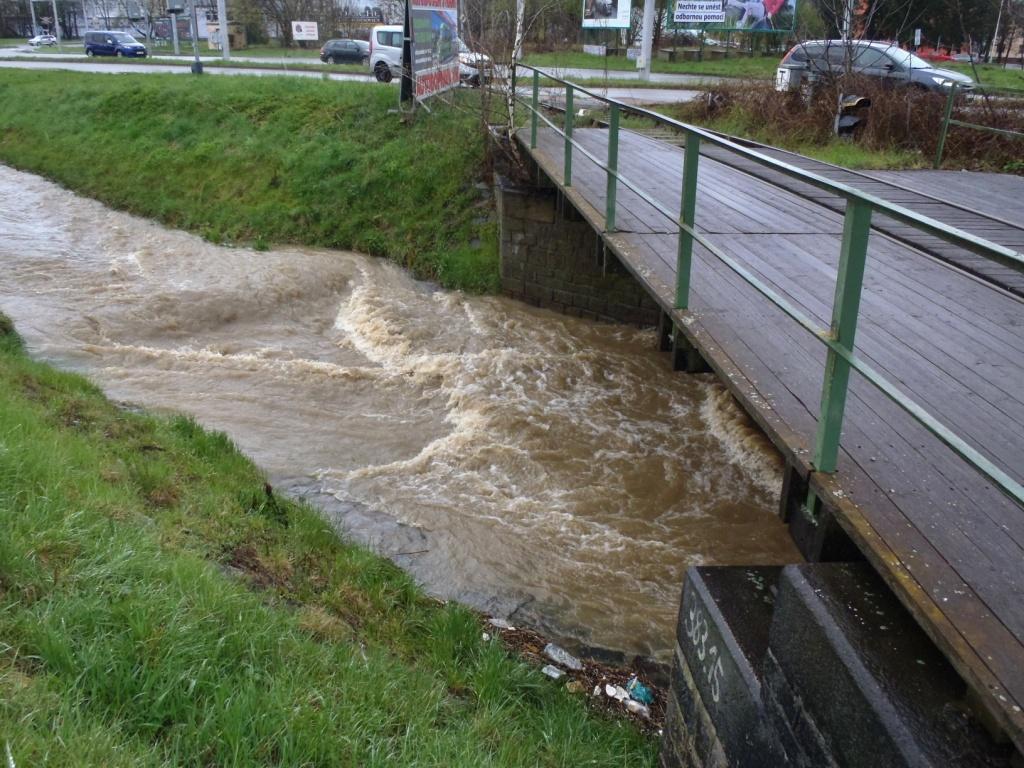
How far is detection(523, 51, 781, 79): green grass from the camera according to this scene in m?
26.9

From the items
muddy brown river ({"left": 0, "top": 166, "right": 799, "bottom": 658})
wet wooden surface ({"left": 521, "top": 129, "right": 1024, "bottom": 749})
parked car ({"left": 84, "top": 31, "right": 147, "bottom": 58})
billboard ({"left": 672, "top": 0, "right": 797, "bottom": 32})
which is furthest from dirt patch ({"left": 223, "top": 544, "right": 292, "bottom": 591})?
parked car ({"left": 84, "top": 31, "right": 147, "bottom": 58})

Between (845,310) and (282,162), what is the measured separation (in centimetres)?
1432

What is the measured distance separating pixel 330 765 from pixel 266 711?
278 millimetres

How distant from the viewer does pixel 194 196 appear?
1614 centimetres

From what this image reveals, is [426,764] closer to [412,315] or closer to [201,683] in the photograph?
[201,683]

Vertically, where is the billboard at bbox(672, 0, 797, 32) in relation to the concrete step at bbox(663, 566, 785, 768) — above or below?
above

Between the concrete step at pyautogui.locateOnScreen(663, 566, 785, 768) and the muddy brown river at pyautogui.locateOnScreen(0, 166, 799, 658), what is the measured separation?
1441 millimetres

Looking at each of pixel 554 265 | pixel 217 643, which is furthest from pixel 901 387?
pixel 554 265

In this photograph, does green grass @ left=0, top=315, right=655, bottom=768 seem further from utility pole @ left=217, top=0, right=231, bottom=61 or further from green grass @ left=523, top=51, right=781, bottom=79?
utility pole @ left=217, top=0, right=231, bottom=61

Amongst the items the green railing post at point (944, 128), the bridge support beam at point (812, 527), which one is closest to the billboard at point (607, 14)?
the green railing post at point (944, 128)

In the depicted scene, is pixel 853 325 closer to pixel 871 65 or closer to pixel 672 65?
pixel 871 65

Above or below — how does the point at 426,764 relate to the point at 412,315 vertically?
above

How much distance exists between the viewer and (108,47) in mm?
39469

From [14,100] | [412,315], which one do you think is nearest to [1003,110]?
[412,315]
